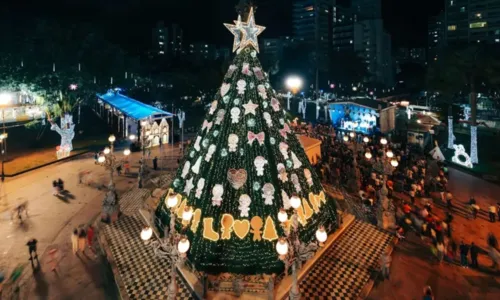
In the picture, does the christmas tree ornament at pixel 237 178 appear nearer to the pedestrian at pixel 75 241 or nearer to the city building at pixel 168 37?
A: the pedestrian at pixel 75 241

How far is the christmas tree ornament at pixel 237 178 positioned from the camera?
1033 cm

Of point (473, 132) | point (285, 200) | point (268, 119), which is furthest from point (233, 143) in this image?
point (473, 132)

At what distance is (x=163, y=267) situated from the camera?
36.7 feet

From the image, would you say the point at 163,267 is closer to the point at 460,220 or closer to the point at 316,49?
the point at 460,220

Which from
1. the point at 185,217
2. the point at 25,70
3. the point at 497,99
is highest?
the point at 25,70

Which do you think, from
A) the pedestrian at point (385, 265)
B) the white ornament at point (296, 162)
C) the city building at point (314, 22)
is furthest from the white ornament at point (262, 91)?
the city building at point (314, 22)

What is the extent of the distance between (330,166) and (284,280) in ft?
44.3

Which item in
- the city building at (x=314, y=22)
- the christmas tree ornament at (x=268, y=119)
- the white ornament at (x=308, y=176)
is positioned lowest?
the white ornament at (x=308, y=176)

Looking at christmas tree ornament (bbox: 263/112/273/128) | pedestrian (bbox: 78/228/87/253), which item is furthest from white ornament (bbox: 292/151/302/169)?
pedestrian (bbox: 78/228/87/253)

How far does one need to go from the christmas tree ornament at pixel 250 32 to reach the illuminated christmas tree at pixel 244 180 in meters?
0.03

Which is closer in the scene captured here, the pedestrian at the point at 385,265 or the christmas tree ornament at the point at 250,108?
the pedestrian at the point at 385,265

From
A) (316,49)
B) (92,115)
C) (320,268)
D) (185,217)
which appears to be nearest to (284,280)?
(320,268)

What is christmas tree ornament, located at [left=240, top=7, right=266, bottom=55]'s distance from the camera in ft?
37.3

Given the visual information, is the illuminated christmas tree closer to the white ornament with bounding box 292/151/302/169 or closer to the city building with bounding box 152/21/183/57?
the white ornament with bounding box 292/151/302/169
